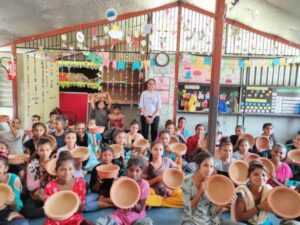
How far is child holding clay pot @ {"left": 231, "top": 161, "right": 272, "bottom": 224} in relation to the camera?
182cm

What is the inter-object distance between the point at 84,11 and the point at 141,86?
1.95 metres

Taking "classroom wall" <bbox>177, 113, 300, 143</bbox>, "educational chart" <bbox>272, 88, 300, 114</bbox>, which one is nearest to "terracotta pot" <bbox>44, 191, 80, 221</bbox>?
"classroom wall" <bbox>177, 113, 300, 143</bbox>

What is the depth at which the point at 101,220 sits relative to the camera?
6.33 feet

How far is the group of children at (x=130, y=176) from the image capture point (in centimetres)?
186

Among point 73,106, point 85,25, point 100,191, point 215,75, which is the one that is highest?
point 85,25

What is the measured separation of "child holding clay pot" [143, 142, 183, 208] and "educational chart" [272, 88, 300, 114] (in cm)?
366

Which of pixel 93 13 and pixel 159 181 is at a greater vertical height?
pixel 93 13

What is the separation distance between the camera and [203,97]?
561 cm

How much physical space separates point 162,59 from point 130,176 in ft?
12.5

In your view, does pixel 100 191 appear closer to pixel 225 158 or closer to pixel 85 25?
pixel 225 158

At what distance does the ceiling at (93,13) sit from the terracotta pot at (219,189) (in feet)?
7.88

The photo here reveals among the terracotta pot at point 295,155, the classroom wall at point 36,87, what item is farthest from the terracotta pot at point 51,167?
the classroom wall at point 36,87

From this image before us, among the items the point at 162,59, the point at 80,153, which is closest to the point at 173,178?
the point at 80,153

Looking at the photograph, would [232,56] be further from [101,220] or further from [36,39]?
[101,220]
